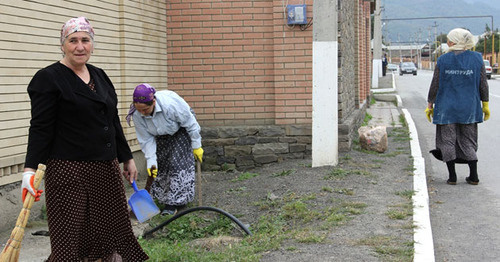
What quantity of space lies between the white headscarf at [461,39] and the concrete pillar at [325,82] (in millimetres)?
1479

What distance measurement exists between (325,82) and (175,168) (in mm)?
2463

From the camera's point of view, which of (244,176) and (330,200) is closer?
(330,200)

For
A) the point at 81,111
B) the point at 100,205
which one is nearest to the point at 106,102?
the point at 81,111

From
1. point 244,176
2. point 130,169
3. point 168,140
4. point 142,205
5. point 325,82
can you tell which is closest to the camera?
point 130,169

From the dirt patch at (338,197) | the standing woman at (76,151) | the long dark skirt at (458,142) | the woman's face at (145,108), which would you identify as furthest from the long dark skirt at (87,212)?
the long dark skirt at (458,142)

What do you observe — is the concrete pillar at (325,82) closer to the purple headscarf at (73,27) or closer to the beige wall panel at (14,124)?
the beige wall panel at (14,124)

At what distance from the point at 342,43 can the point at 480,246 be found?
5.61 meters

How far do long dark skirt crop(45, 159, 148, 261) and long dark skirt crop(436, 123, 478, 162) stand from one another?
16.2 ft

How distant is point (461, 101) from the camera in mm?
8172

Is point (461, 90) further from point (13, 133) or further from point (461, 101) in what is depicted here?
point (13, 133)

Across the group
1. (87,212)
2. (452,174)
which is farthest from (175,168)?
(452,174)

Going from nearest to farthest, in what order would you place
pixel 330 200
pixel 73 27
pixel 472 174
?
pixel 73 27, pixel 330 200, pixel 472 174

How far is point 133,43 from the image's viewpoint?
884cm

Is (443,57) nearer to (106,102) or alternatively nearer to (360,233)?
(360,233)
